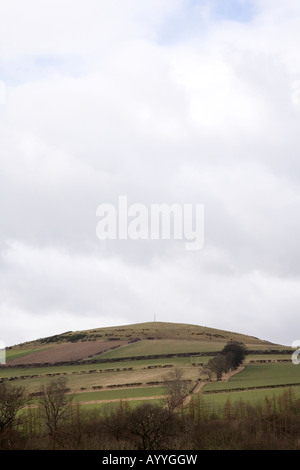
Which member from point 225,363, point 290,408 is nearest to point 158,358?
point 225,363

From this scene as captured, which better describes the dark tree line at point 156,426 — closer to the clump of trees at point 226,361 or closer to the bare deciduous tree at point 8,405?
the bare deciduous tree at point 8,405

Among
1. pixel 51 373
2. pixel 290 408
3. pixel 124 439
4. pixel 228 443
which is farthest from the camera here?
pixel 51 373

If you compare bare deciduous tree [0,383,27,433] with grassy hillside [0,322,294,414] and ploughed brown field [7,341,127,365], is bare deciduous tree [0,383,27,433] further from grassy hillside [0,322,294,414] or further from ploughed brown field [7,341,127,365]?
ploughed brown field [7,341,127,365]

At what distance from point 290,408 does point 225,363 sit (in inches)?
1700

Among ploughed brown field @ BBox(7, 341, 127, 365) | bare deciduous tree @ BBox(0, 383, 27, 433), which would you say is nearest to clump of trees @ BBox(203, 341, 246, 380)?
ploughed brown field @ BBox(7, 341, 127, 365)

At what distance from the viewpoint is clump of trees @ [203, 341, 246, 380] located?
468 ft

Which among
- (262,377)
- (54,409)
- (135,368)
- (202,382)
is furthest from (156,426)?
(135,368)

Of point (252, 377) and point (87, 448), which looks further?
point (252, 377)

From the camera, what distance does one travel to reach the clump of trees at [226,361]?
14250cm
